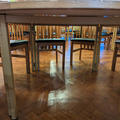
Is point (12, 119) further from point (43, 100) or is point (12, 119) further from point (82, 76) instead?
point (82, 76)

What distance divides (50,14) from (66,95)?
0.79 metres

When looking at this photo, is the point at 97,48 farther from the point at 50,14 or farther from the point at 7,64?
the point at 7,64

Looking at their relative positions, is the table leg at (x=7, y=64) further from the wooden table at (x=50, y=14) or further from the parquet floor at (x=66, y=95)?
the parquet floor at (x=66, y=95)

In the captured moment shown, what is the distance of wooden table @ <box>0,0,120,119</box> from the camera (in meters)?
0.53

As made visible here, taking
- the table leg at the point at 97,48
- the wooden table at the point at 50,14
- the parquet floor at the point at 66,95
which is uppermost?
the wooden table at the point at 50,14

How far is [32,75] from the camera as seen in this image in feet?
5.64

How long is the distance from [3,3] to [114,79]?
1.52 metres

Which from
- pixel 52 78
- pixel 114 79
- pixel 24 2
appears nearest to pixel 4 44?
pixel 24 2

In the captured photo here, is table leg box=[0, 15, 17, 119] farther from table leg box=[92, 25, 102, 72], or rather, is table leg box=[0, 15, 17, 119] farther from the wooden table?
table leg box=[92, 25, 102, 72]

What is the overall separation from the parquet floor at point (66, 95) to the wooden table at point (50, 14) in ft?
0.67

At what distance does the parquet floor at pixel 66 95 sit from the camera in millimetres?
976

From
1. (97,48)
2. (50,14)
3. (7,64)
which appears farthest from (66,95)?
(97,48)

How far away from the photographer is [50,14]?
83 cm

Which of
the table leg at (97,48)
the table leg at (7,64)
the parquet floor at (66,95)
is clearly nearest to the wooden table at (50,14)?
the table leg at (7,64)
